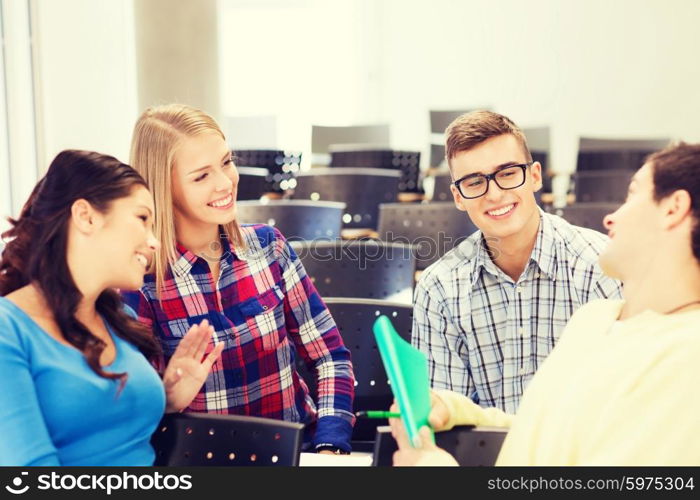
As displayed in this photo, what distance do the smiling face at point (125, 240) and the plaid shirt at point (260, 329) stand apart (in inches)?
15.1

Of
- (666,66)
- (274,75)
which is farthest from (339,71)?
(666,66)

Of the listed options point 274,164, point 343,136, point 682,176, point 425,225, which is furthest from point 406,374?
point 343,136

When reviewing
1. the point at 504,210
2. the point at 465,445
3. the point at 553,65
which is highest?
the point at 553,65

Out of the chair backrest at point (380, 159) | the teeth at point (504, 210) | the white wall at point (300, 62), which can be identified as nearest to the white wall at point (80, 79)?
the chair backrest at point (380, 159)

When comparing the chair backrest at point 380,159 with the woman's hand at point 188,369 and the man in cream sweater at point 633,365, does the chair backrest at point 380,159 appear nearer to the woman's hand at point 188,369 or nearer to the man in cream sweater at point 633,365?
the woman's hand at point 188,369

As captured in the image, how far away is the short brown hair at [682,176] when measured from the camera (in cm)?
148

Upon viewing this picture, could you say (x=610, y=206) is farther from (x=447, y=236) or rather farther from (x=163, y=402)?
(x=163, y=402)

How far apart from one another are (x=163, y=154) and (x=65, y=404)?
0.77 m

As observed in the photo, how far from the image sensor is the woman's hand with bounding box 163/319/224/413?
1.86 meters

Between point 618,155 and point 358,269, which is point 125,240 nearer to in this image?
point 358,269

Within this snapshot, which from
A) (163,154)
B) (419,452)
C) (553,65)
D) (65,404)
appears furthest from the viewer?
(553,65)

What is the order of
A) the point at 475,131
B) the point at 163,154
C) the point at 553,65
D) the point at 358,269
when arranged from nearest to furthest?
the point at 163,154
the point at 475,131
the point at 358,269
the point at 553,65

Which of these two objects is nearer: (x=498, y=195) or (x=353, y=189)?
(x=498, y=195)

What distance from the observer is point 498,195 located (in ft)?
7.50
